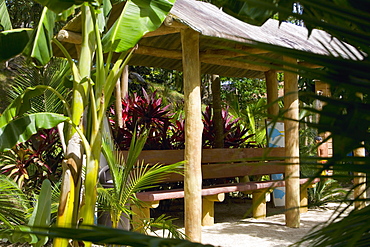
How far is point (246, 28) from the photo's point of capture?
7.06 metres

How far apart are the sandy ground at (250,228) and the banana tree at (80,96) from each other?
2278 millimetres

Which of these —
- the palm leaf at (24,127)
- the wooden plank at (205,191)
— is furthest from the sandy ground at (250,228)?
the palm leaf at (24,127)

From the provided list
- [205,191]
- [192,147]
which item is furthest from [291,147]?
[192,147]

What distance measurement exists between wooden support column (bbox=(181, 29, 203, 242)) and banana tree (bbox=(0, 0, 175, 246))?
143 cm

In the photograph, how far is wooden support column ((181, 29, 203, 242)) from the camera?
5.64 metres

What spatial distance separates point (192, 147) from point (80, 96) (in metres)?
2.00

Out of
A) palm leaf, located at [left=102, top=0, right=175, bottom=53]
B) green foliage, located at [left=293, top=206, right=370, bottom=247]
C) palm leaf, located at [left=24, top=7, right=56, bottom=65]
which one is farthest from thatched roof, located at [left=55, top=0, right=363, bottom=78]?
green foliage, located at [left=293, top=206, right=370, bottom=247]

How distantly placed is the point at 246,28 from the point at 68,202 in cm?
421

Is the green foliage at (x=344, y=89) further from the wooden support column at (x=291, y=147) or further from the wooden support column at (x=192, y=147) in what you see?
the wooden support column at (x=291, y=147)

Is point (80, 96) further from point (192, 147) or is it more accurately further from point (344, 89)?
point (344, 89)

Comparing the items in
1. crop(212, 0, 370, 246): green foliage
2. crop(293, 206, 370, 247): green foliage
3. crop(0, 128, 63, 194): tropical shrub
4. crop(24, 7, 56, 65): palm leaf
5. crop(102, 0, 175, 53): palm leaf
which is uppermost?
crop(102, 0, 175, 53): palm leaf

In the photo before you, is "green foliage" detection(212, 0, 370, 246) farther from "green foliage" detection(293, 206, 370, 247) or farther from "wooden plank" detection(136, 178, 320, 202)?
"wooden plank" detection(136, 178, 320, 202)

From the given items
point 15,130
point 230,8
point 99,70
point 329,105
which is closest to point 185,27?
Answer: point 99,70

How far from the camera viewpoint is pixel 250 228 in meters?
7.34
